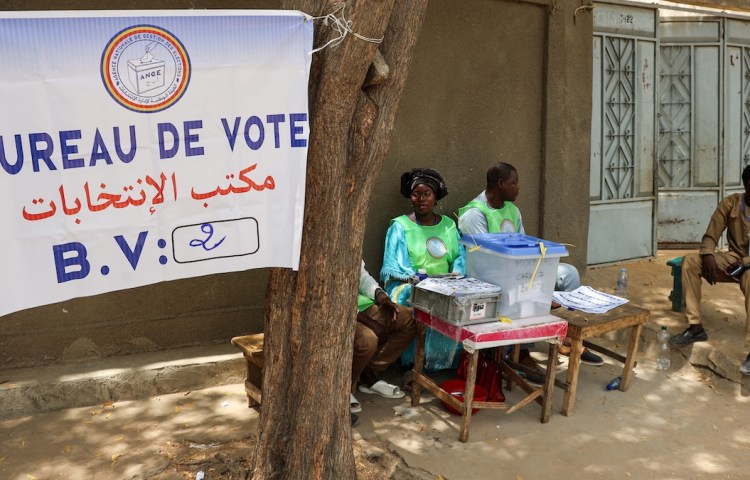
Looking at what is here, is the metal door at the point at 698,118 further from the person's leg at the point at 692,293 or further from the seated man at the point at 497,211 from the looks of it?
the seated man at the point at 497,211

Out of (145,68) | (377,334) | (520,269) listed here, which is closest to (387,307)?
(377,334)

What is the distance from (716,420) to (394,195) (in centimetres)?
282

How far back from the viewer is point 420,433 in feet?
14.7

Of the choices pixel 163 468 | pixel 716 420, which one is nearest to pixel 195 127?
pixel 163 468

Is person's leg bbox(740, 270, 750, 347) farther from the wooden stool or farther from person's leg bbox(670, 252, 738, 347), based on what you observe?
the wooden stool

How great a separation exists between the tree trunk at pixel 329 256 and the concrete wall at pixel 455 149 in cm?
186

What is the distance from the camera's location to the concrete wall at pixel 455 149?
4.91m

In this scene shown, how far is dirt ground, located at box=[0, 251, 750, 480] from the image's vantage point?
156 inches

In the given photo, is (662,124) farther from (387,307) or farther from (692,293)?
(387,307)

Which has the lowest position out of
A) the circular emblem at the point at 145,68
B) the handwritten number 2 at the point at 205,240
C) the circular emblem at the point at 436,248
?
the circular emblem at the point at 436,248

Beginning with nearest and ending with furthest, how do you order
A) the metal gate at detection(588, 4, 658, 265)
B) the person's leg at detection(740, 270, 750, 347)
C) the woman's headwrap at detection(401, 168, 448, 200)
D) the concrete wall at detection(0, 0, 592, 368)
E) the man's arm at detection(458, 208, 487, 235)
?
the concrete wall at detection(0, 0, 592, 368)
the woman's headwrap at detection(401, 168, 448, 200)
the man's arm at detection(458, 208, 487, 235)
the person's leg at detection(740, 270, 750, 347)
the metal gate at detection(588, 4, 658, 265)

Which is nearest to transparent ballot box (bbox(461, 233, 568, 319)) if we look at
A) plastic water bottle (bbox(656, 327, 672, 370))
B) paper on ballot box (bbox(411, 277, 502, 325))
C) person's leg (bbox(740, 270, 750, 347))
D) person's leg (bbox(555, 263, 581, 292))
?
paper on ballot box (bbox(411, 277, 502, 325))

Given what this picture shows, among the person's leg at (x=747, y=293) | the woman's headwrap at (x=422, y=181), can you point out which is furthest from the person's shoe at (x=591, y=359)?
the woman's headwrap at (x=422, y=181)

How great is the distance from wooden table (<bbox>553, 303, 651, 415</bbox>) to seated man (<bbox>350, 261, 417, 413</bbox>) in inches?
41.8
